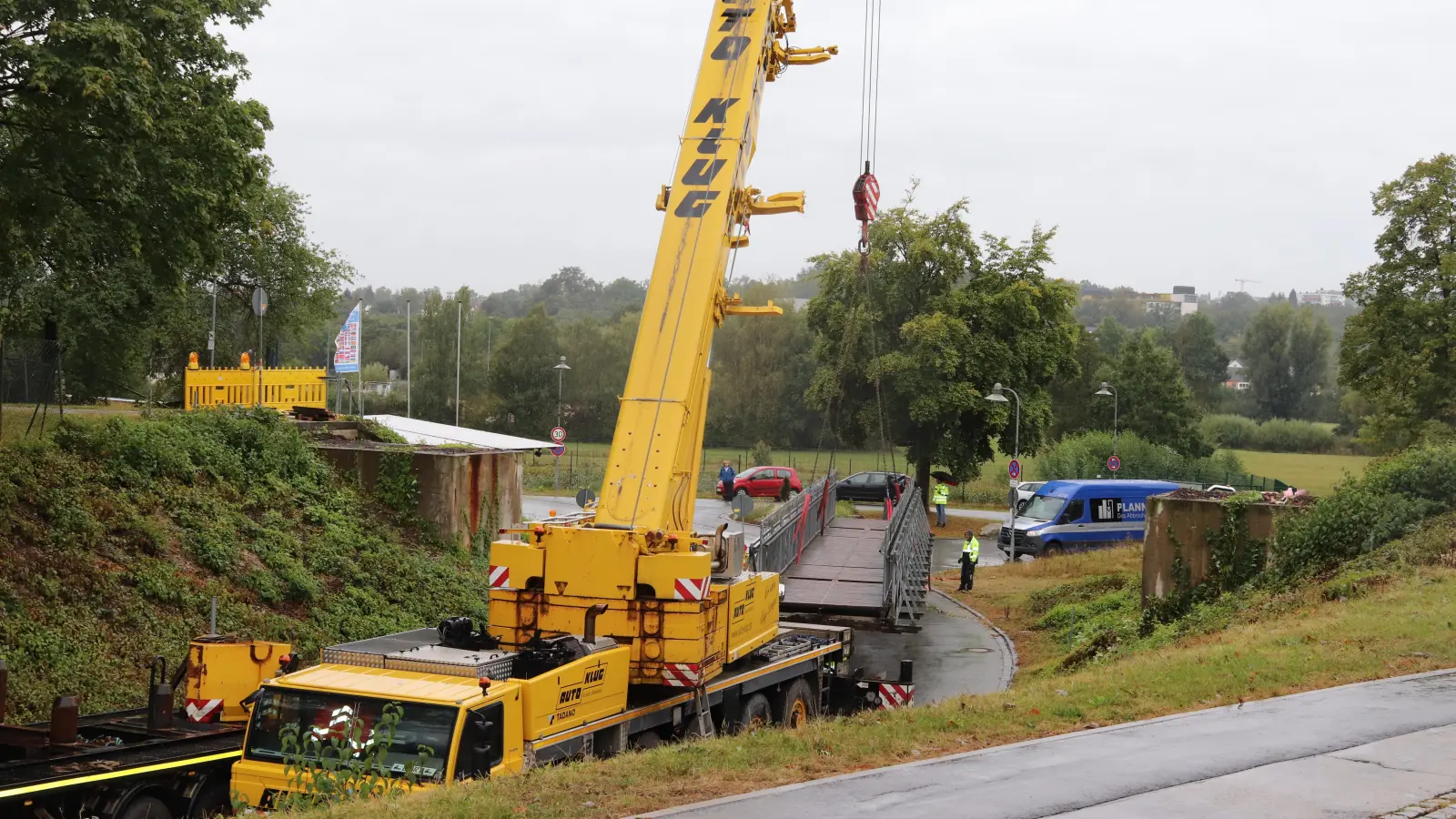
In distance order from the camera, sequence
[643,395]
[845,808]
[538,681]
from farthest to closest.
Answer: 1. [643,395]
2. [538,681]
3. [845,808]

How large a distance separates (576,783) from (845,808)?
1871 millimetres

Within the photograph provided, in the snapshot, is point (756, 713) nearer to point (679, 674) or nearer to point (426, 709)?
point (679, 674)

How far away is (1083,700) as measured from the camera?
1255 cm

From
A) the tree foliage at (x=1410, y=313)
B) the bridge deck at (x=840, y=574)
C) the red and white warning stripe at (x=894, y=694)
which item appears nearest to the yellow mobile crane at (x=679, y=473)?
the red and white warning stripe at (x=894, y=694)

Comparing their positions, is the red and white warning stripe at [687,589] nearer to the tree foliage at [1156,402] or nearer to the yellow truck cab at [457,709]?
the yellow truck cab at [457,709]

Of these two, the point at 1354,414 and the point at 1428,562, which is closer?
the point at 1428,562

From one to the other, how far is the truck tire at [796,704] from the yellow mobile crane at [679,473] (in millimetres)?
659

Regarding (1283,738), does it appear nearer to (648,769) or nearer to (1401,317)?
(648,769)

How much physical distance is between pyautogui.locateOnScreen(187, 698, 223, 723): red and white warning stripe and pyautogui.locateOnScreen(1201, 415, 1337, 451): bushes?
87913 mm

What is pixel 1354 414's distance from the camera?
9031 centimetres

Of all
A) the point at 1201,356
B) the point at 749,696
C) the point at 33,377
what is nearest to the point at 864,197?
the point at 749,696

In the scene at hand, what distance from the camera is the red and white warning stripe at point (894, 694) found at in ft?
52.1

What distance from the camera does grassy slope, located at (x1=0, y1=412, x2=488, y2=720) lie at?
15188 mm

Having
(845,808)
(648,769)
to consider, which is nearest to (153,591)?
(648,769)
